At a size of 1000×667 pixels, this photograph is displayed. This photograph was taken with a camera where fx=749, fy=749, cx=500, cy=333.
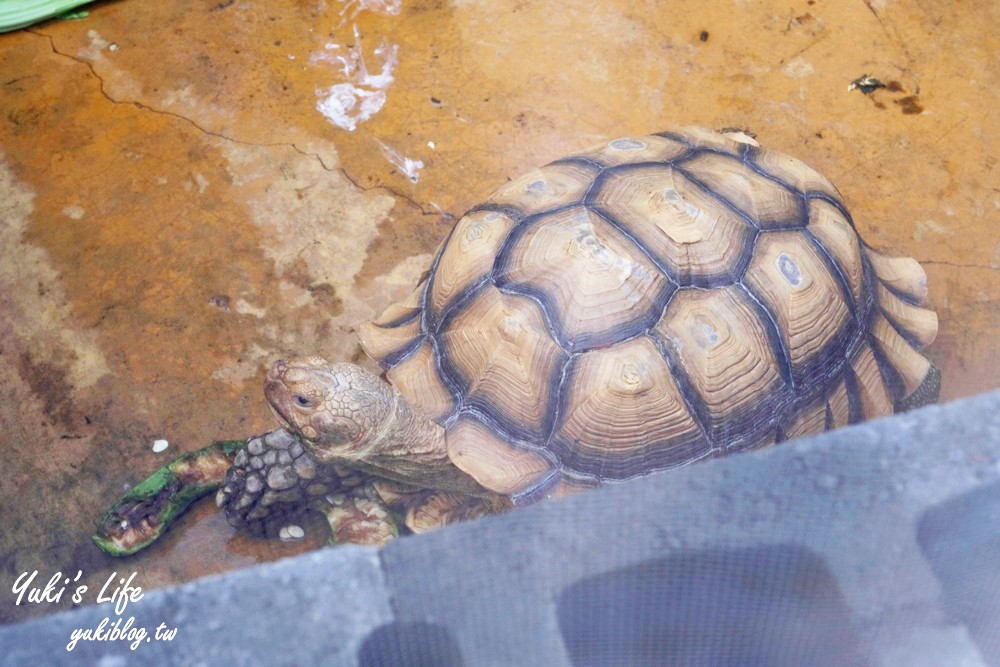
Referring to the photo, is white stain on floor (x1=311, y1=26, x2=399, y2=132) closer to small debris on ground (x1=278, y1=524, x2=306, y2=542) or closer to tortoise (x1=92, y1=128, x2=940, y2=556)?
tortoise (x1=92, y1=128, x2=940, y2=556)

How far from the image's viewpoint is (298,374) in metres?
2.30

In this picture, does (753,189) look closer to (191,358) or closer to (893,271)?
(893,271)

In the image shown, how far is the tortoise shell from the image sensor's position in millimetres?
2230

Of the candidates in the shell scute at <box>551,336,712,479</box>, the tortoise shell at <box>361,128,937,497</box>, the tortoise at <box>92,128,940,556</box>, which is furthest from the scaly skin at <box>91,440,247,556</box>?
the shell scute at <box>551,336,712,479</box>

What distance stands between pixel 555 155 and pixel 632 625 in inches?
113

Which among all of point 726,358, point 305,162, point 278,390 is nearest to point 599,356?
point 726,358

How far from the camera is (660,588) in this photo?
2.95 feet

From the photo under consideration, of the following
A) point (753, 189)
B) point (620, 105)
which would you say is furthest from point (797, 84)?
point (753, 189)

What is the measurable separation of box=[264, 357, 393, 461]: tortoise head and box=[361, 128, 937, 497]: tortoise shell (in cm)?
18

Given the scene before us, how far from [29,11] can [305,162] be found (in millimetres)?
1884

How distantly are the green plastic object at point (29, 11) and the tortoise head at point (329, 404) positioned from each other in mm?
2955

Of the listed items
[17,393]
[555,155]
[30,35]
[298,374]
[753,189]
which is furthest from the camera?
[30,35]

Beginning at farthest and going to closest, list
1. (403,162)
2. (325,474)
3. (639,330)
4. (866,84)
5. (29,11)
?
(29,11)
(866,84)
(403,162)
(325,474)
(639,330)

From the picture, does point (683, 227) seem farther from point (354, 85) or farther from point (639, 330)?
point (354, 85)
